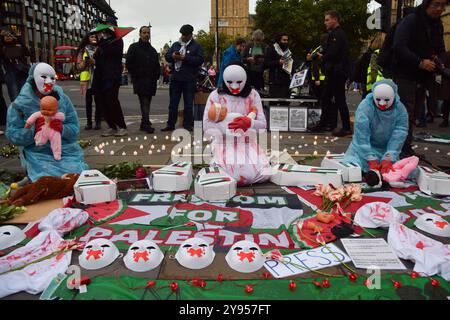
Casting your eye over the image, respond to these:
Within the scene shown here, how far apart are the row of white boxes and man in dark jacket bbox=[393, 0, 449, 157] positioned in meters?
1.39

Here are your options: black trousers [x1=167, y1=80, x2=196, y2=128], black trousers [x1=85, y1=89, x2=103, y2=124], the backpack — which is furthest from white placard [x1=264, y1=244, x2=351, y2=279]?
black trousers [x1=85, y1=89, x2=103, y2=124]

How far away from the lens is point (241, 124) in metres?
4.22

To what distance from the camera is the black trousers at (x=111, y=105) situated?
23.1 feet

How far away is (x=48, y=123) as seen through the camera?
415 cm

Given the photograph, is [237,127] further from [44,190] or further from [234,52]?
[234,52]

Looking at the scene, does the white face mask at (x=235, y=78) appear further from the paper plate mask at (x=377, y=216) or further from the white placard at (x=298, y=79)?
the white placard at (x=298, y=79)

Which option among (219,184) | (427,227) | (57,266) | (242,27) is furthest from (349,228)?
(242,27)

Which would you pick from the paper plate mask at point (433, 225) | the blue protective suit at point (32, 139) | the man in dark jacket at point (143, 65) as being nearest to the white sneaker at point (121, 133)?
the man in dark jacket at point (143, 65)

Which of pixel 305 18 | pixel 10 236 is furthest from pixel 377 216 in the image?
pixel 305 18

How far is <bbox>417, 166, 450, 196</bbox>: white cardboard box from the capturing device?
3846 millimetres

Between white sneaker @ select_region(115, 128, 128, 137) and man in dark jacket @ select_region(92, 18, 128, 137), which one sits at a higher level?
man in dark jacket @ select_region(92, 18, 128, 137)

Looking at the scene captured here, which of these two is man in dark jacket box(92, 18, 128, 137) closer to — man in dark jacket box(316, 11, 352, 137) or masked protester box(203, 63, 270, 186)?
masked protester box(203, 63, 270, 186)

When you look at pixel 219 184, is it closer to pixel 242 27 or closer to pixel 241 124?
pixel 241 124

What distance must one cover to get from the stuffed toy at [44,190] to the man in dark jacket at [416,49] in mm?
3969
